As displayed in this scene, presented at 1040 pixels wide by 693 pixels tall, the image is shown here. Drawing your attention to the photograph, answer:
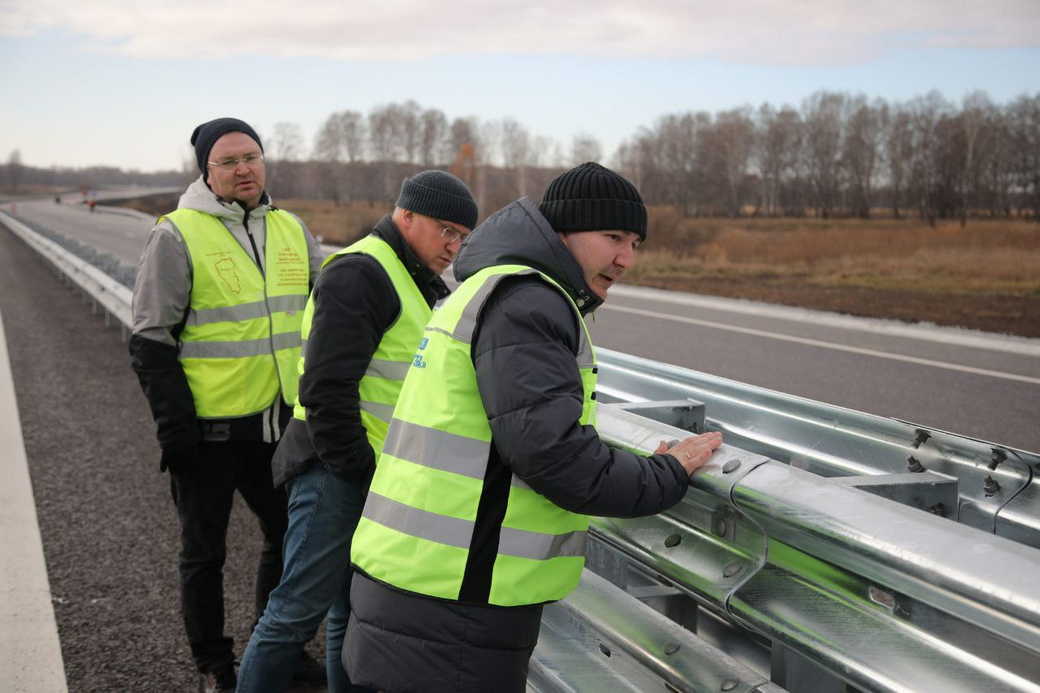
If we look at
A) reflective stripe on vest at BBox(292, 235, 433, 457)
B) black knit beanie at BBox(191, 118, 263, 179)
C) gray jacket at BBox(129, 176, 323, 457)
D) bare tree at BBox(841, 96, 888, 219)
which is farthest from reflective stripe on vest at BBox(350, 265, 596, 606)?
bare tree at BBox(841, 96, 888, 219)

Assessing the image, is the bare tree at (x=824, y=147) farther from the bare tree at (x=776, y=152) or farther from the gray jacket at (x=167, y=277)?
the gray jacket at (x=167, y=277)

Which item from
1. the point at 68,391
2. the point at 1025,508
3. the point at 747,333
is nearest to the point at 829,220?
the point at 747,333

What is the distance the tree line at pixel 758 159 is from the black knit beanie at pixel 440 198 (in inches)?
1534

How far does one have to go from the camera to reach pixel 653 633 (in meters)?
2.21

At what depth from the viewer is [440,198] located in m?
3.08

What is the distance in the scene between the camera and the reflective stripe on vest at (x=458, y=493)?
6.77 feet

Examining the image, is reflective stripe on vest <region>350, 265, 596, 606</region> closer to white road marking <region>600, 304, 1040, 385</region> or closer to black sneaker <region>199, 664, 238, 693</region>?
black sneaker <region>199, 664, 238, 693</region>

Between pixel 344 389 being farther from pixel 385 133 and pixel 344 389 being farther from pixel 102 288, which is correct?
pixel 385 133

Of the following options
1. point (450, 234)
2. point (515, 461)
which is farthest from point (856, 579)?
point (450, 234)

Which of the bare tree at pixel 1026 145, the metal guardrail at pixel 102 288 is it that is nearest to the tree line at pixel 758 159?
the bare tree at pixel 1026 145

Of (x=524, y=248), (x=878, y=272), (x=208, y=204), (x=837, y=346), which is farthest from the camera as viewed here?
(x=878, y=272)

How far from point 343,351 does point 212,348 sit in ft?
3.17

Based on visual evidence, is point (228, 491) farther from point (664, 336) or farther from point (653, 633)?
point (664, 336)

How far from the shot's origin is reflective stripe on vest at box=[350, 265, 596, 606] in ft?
6.77
